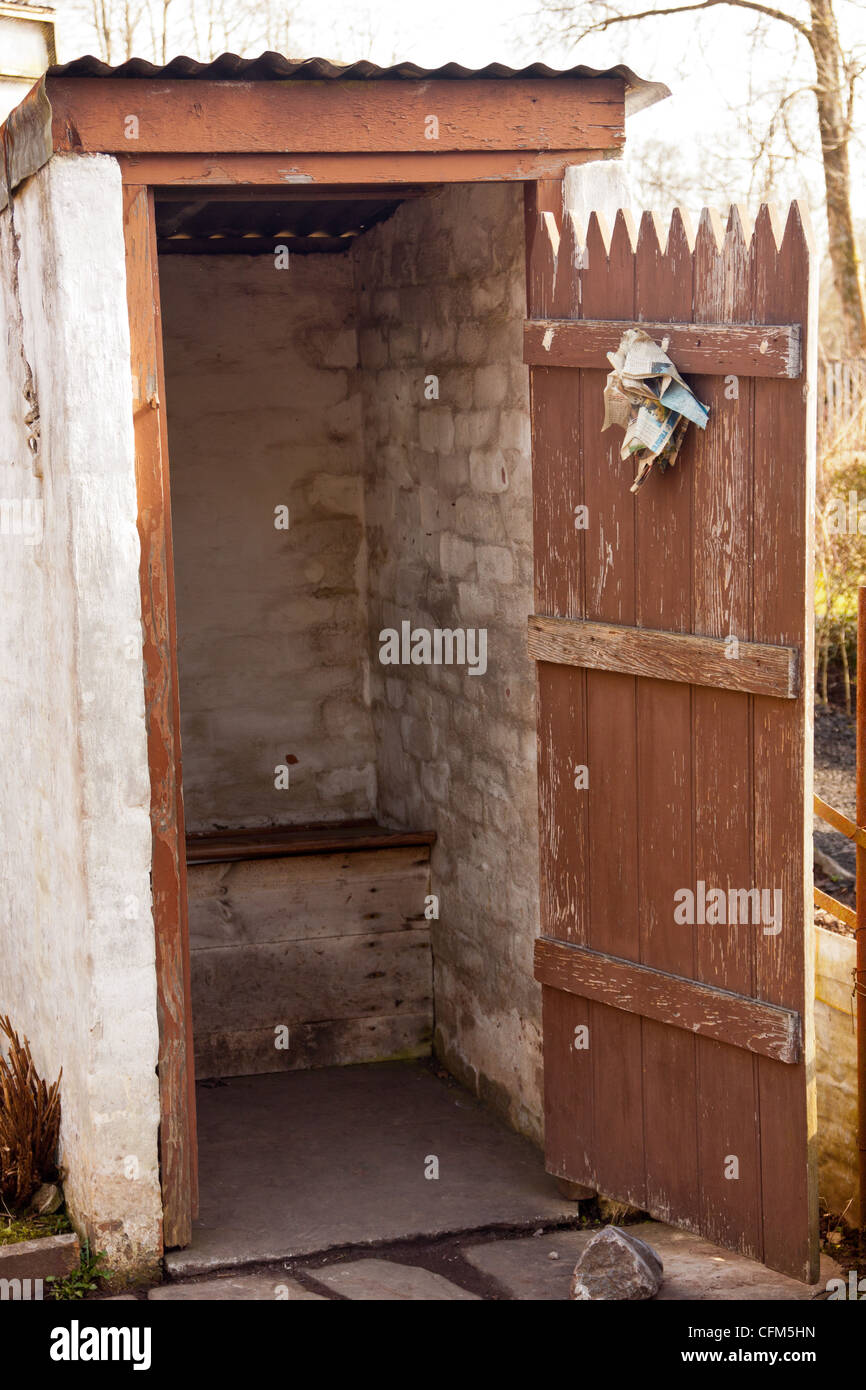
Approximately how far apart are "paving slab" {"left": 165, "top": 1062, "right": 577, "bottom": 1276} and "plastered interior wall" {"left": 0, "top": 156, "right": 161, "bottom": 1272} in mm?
476

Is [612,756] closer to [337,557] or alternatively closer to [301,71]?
[301,71]

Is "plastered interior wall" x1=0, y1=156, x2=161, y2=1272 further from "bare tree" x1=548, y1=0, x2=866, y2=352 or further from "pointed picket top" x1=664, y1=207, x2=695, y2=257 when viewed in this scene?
"bare tree" x1=548, y1=0, x2=866, y2=352

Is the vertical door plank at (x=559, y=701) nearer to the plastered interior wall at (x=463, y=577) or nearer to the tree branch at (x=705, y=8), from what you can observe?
the plastered interior wall at (x=463, y=577)

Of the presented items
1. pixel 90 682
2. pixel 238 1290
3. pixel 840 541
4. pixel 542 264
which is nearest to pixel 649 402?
pixel 542 264

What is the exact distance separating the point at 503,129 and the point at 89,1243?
358 centimetres

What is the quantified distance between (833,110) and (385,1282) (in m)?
11.1

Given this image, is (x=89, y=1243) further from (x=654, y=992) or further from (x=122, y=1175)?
(x=654, y=992)

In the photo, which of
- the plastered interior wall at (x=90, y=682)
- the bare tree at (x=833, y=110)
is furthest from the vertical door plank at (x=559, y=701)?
the bare tree at (x=833, y=110)

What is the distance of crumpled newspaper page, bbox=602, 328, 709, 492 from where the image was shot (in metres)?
4.04

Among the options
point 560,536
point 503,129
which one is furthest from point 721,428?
point 503,129

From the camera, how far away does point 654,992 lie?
438 centimetres

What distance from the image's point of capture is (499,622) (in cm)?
539

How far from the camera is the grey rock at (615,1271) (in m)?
4.25

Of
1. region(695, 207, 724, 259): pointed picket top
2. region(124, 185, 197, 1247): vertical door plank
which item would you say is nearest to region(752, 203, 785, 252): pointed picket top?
region(695, 207, 724, 259): pointed picket top
